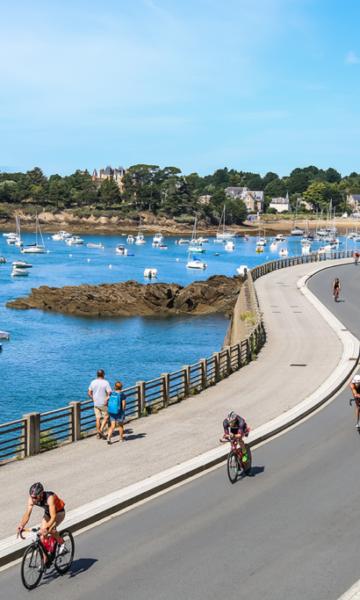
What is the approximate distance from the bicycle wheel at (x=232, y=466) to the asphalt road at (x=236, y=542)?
0.75 ft

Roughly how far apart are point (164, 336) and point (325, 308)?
58.4ft

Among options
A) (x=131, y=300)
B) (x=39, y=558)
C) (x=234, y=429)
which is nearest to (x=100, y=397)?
(x=234, y=429)

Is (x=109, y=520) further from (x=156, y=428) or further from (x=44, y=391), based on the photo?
(x=44, y=391)

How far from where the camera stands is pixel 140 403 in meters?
25.0

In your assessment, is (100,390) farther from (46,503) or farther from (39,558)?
(39,558)

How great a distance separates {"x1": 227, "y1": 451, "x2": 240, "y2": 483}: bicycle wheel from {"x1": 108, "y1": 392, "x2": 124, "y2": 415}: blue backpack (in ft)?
13.0

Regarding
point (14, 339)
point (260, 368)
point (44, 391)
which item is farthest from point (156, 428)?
point (14, 339)

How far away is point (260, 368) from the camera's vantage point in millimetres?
33031

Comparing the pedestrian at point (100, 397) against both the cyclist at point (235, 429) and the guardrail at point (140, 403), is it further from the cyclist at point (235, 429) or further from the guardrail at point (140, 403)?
the cyclist at point (235, 429)

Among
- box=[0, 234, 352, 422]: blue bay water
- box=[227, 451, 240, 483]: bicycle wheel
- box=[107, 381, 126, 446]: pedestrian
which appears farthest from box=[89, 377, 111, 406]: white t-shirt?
box=[0, 234, 352, 422]: blue bay water

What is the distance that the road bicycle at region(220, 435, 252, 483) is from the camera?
18.3 meters

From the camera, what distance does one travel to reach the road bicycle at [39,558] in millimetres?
12797

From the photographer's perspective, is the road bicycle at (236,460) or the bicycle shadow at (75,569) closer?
the bicycle shadow at (75,569)

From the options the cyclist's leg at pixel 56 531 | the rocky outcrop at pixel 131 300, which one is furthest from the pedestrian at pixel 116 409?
the rocky outcrop at pixel 131 300
